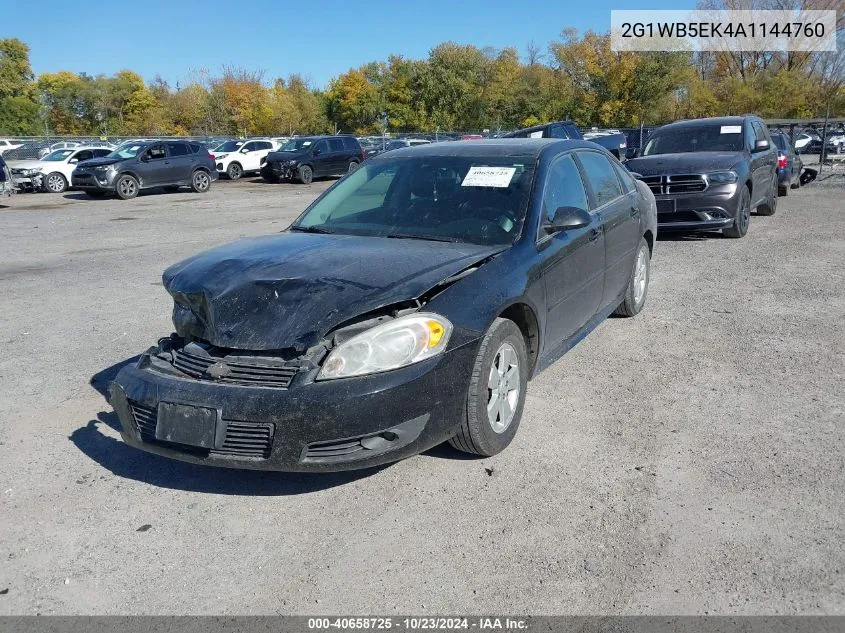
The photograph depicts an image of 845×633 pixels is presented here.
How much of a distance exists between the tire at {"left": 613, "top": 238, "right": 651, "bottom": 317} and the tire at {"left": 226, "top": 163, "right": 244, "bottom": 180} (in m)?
27.4

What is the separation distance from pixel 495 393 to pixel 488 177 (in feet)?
4.99

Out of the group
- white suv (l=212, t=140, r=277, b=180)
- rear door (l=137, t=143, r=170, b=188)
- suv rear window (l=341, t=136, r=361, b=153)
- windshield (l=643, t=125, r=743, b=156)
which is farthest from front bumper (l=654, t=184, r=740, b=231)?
white suv (l=212, t=140, r=277, b=180)

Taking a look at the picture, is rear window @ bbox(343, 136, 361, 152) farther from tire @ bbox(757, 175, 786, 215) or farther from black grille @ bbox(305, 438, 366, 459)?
black grille @ bbox(305, 438, 366, 459)

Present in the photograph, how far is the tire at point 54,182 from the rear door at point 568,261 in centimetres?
2467

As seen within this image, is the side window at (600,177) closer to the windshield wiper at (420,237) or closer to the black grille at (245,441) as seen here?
the windshield wiper at (420,237)

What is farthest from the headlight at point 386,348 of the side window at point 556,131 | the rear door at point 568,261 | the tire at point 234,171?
the tire at point 234,171

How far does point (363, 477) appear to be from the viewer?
12.6ft

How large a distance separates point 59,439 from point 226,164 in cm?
2870

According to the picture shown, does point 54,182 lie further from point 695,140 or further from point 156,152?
point 695,140

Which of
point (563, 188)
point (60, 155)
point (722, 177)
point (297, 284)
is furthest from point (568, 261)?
point (60, 155)

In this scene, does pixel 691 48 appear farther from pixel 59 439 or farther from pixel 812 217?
pixel 59 439

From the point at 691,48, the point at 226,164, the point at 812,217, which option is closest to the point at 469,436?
the point at 812,217

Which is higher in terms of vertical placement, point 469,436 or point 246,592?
point 469,436

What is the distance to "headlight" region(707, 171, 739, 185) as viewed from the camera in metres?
10.4
